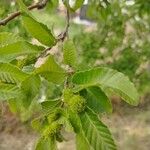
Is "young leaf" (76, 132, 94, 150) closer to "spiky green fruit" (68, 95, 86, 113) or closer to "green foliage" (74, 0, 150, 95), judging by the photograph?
"spiky green fruit" (68, 95, 86, 113)

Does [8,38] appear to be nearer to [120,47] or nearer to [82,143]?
[82,143]

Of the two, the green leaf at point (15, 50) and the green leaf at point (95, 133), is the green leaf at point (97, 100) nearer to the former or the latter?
the green leaf at point (95, 133)

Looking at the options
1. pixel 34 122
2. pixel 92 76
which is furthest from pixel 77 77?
pixel 34 122

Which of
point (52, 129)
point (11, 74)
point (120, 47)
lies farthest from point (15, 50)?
point (120, 47)

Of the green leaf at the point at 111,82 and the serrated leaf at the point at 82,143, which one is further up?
the green leaf at the point at 111,82

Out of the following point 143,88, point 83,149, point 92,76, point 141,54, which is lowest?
point 83,149

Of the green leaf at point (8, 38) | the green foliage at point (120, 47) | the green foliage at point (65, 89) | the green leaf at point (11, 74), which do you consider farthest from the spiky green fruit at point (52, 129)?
the green foliage at point (120, 47)

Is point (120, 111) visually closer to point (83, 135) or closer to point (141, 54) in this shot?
point (141, 54)
